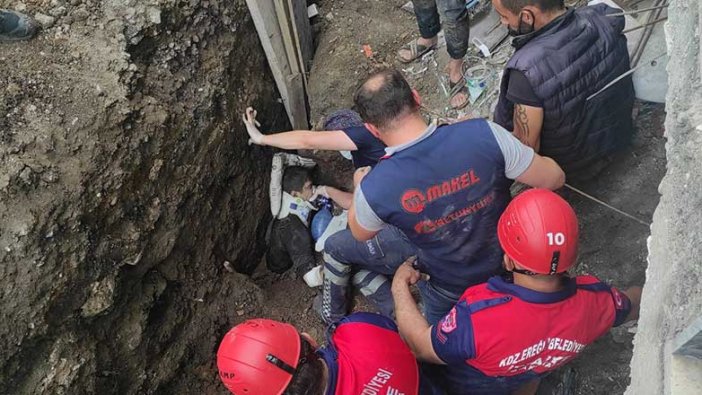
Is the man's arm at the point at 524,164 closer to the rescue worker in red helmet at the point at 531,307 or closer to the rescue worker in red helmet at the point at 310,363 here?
the rescue worker in red helmet at the point at 531,307

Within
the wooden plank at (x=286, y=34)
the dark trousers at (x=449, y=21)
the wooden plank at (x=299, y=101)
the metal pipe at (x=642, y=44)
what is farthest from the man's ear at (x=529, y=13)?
the wooden plank at (x=299, y=101)

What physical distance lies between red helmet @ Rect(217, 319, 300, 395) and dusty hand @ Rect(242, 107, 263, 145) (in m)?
1.79

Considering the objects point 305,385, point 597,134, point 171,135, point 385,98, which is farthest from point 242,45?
point 305,385

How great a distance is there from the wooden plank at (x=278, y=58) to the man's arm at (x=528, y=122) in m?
1.99

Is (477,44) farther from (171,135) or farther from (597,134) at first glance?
(171,135)

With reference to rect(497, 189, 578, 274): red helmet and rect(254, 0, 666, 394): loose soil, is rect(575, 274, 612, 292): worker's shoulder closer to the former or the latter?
rect(497, 189, 578, 274): red helmet

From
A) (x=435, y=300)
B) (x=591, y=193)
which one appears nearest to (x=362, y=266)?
(x=435, y=300)

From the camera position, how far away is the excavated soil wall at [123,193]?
9.77ft

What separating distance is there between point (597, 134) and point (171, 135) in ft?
7.80

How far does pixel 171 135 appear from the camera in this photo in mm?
3645

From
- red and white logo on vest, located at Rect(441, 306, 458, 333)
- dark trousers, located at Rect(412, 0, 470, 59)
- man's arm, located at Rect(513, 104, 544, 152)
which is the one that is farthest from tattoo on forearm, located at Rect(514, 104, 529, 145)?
dark trousers, located at Rect(412, 0, 470, 59)

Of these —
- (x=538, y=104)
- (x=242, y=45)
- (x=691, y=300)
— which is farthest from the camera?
(x=242, y=45)

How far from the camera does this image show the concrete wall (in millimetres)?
1384

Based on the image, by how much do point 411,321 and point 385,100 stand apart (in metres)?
0.98
